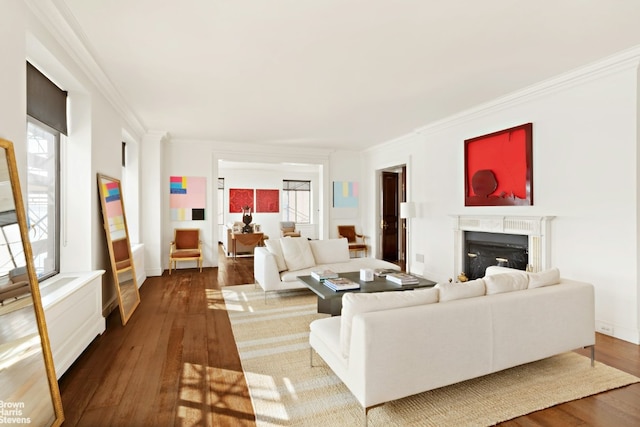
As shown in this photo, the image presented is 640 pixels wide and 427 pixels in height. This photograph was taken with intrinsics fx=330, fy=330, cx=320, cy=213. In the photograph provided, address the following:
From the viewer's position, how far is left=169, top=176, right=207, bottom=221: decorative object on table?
6727mm

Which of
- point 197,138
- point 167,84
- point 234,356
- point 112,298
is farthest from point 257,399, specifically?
point 197,138

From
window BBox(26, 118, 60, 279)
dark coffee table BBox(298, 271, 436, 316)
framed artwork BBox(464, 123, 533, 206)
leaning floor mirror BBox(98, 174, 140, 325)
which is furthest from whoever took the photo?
framed artwork BBox(464, 123, 533, 206)

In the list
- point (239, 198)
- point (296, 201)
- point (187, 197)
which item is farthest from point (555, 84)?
point (239, 198)

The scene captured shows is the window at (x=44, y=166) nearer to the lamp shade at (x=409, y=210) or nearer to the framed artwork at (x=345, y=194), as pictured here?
the lamp shade at (x=409, y=210)

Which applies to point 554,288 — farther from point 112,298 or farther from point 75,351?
point 112,298

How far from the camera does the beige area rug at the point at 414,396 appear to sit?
6.54 ft

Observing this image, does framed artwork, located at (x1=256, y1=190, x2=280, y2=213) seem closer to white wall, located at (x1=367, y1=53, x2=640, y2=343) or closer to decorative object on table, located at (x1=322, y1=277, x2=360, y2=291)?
white wall, located at (x1=367, y1=53, x2=640, y2=343)

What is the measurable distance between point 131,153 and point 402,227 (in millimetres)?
6063

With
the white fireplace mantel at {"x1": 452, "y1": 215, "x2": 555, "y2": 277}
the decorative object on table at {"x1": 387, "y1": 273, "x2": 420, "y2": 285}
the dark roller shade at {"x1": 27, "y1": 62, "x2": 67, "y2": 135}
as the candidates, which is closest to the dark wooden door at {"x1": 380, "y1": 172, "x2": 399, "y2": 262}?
the white fireplace mantel at {"x1": 452, "y1": 215, "x2": 555, "y2": 277}

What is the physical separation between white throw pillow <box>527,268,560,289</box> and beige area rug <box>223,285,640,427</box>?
66cm

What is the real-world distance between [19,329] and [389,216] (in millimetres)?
7149

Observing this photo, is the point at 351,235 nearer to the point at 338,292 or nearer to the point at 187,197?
the point at 187,197

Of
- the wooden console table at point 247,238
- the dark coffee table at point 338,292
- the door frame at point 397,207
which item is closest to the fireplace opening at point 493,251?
the dark coffee table at point 338,292

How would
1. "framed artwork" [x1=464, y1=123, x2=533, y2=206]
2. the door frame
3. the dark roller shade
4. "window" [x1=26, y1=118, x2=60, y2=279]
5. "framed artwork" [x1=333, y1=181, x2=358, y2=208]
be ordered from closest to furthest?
the dark roller shade, "window" [x1=26, y1=118, x2=60, y2=279], "framed artwork" [x1=464, y1=123, x2=533, y2=206], the door frame, "framed artwork" [x1=333, y1=181, x2=358, y2=208]
